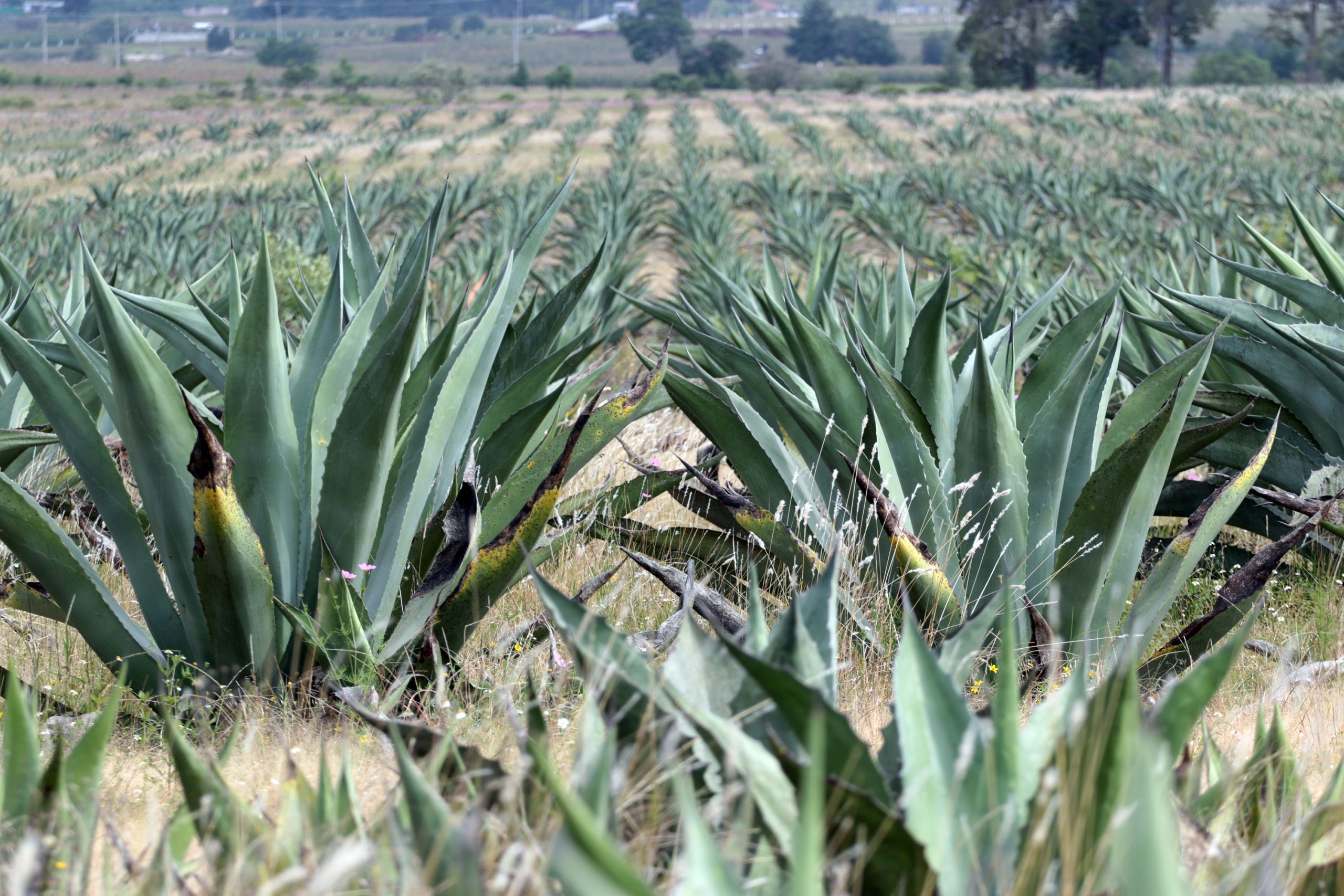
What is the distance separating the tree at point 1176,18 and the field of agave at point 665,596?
68.4 metres

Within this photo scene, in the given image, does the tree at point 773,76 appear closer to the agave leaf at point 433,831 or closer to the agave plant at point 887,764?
the agave plant at point 887,764

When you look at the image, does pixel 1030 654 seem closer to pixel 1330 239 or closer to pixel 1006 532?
pixel 1006 532

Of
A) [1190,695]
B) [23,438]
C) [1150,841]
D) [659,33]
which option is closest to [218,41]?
[659,33]

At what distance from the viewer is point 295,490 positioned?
222 cm

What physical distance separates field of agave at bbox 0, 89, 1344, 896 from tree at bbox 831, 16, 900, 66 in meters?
126

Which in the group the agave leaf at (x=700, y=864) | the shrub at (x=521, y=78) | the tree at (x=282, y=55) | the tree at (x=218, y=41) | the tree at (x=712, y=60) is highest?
the tree at (x=218, y=41)

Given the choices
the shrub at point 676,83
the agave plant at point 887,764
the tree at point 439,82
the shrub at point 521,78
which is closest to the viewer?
the agave plant at point 887,764

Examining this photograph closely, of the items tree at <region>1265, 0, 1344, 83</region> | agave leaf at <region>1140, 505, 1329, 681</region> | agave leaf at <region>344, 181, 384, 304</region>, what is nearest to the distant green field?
tree at <region>1265, 0, 1344, 83</region>

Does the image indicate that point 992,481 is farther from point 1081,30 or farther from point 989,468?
point 1081,30

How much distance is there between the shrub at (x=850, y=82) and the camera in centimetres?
6391

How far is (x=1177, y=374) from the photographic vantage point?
2.46m

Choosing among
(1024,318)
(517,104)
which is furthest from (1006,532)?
(517,104)

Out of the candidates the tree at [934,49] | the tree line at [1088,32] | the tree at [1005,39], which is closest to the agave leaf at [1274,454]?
the tree line at [1088,32]

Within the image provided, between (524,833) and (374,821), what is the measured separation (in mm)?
173
